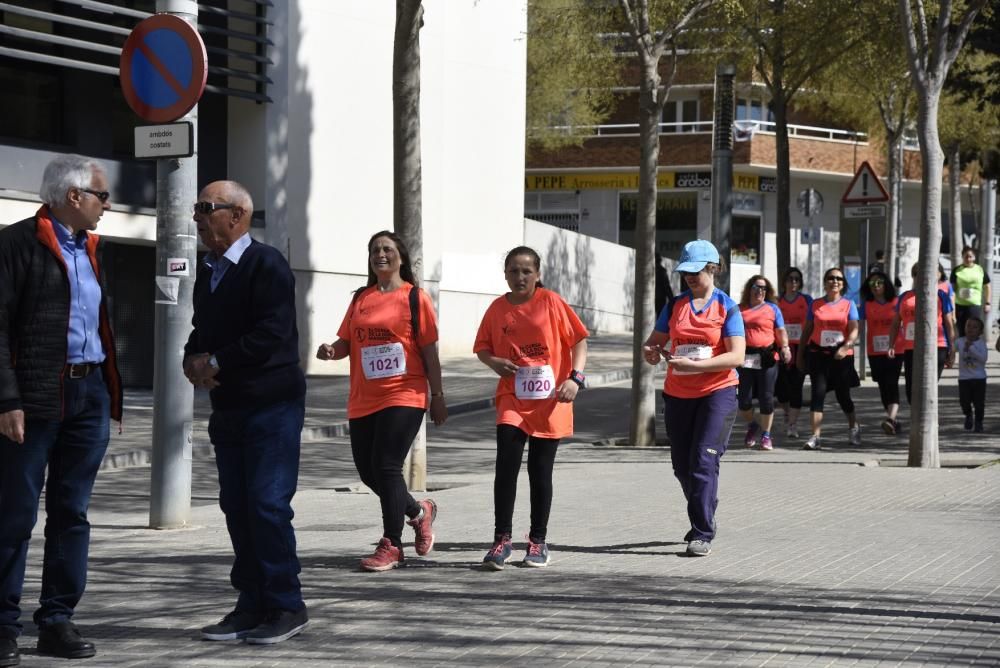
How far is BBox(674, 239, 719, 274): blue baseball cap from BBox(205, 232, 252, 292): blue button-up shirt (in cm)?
348

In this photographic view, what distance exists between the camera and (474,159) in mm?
31469

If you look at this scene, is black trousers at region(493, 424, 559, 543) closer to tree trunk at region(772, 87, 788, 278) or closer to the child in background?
the child in background

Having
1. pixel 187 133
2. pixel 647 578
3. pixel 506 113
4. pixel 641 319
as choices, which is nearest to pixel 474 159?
pixel 506 113

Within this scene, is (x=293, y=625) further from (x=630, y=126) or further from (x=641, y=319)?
(x=630, y=126)

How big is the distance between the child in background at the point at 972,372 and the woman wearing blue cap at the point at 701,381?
30.9ft

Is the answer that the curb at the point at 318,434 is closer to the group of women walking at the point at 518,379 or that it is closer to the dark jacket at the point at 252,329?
the group of women walking at the point at 518,379

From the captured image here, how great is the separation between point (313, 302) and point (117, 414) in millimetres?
19282

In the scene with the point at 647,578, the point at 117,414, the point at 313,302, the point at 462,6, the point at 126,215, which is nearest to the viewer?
the point at 117,414

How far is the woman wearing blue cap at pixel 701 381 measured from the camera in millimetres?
9461

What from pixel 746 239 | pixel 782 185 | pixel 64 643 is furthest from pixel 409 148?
pixel 746 239

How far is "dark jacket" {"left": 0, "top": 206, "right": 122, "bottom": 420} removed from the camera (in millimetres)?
6215

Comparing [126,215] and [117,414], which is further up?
[126,215]

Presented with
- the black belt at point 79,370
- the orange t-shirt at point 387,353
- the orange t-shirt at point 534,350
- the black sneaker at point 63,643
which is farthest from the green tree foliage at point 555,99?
the black sneaker at point 63,643

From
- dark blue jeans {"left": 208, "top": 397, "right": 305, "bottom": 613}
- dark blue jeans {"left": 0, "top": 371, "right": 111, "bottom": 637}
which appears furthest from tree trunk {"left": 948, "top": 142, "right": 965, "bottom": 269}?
dark blue jeans {"left": 0, "top": 371, "right": 111, "bottom": 637}
